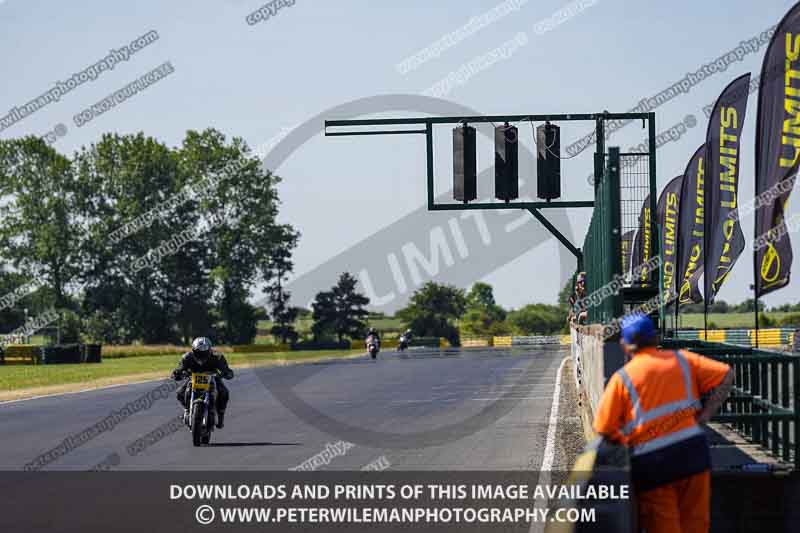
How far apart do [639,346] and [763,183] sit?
8666 millimetres

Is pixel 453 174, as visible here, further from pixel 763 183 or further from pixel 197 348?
pixel 763 183

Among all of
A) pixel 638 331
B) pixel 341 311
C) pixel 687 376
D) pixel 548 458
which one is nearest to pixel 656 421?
pixel 687 376

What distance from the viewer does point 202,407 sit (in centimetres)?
1773

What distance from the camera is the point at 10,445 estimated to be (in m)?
18.3

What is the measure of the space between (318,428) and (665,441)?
13.4 m

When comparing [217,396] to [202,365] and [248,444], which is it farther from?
[248,444]

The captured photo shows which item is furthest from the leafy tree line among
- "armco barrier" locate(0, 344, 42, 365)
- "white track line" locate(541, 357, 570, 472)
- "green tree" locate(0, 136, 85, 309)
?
"white track line" locate(541, 357, 570, 472)

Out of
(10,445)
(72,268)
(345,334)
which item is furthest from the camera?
(345,334)

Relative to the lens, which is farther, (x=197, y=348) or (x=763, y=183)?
(x=197, y=348)

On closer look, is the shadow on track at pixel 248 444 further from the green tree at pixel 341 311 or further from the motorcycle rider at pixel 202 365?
the green tree at pixel 341 311

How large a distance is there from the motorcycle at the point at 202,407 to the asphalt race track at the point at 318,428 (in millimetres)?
233

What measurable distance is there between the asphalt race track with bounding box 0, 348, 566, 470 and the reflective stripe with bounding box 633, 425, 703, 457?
22.0ft

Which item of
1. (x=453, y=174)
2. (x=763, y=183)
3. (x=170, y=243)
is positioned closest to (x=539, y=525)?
(x=763, y=183)

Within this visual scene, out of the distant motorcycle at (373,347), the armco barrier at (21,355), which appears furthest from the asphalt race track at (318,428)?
the armco barrier at (21,355)
